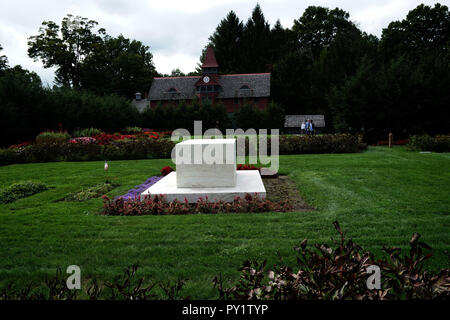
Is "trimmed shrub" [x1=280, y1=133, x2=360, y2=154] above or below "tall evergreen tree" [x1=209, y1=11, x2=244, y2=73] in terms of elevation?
below

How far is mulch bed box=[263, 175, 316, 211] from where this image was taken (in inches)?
265

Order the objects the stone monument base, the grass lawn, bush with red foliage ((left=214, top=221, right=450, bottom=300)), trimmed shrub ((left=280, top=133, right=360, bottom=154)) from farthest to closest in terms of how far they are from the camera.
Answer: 1. trimmed shrub ((left=280, top=133, right=360, bottom=154))
2. the stone monument base
3. the grass lawn
4. bush with red foliage ((left=214, top=221, right=450, bottom=300))

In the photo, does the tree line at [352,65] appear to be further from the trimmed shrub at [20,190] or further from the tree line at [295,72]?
the trimmed shrub at [20,190]

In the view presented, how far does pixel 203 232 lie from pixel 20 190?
606cm

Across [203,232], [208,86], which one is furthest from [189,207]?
[208,86]

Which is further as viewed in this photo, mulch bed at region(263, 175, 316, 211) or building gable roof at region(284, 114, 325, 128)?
building gable roof at region(284, 114, 325, 128)

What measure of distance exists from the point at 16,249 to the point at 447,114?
25.9 m

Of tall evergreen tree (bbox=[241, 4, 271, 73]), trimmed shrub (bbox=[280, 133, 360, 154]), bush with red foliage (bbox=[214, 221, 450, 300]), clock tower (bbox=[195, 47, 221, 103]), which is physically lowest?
bush with red foliage (bbox=[214, 221, 450, 300])

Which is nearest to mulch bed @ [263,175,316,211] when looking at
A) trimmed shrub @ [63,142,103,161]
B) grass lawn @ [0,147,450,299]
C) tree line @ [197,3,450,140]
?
grass lawn @ [0,147,450,299]

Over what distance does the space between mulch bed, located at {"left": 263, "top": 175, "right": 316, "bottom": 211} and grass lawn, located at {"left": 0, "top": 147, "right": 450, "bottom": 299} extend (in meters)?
0.23

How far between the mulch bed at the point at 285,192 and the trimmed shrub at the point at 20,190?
6.25 m

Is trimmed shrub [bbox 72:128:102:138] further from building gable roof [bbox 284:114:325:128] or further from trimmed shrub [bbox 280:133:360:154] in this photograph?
building gable roof [bbox 284:114:325:128]
